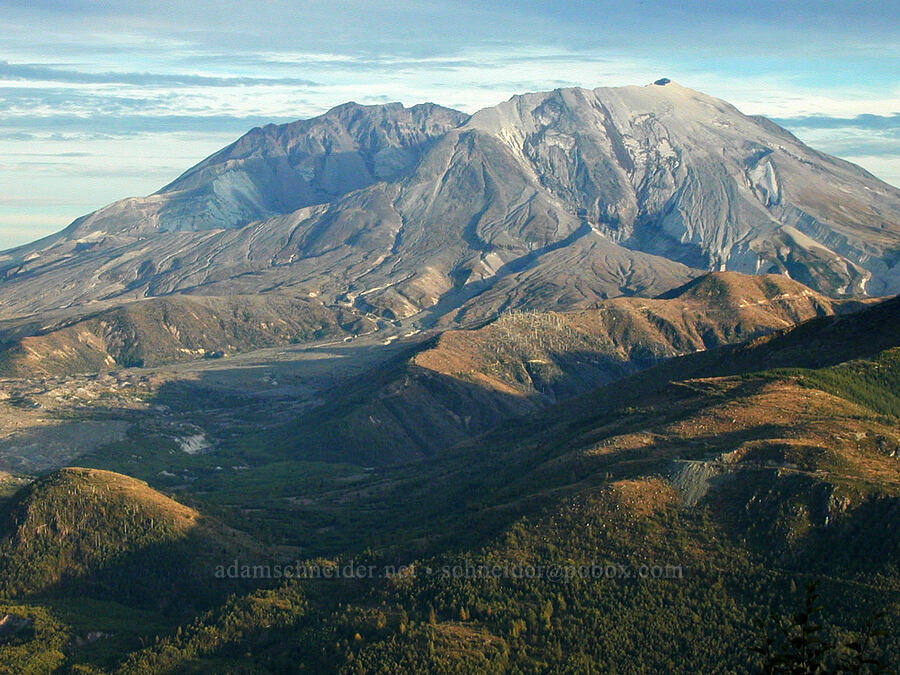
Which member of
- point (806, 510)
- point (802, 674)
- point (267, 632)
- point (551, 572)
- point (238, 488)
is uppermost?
point (802, 674)

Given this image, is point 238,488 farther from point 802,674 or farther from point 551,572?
point 802,674

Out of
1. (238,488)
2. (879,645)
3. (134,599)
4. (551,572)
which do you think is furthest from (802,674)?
(238,488)

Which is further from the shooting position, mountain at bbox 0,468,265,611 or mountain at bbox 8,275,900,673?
mountain at bbox 0,468,265,611

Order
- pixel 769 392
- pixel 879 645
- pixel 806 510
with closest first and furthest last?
1. pixel 879 645
2. pixel 806 510
3. pixel 769 392

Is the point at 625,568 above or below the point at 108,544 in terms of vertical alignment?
above

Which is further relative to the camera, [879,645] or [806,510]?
[806,510]

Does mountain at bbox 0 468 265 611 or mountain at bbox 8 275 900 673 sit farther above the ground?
mountain at bbox 8 275 900 673

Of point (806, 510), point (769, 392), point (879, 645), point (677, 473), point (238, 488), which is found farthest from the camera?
point (238, 488)

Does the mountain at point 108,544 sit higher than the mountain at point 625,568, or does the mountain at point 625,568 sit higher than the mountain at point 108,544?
the mountain at point 625,568

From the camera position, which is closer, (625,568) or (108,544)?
(625,568)

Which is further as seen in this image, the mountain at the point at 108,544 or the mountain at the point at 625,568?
the mountain at the point at 108,544

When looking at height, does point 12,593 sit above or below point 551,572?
below
